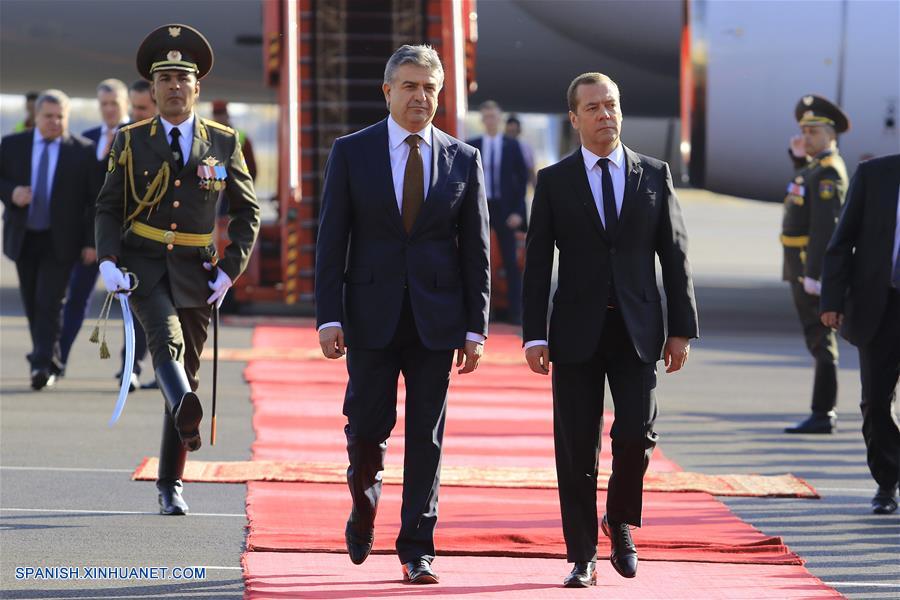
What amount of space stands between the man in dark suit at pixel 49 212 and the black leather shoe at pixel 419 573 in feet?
16.7

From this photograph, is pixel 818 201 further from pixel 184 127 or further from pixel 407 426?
pixel 407 426

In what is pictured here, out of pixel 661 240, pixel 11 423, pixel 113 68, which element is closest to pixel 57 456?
pixel 11 423

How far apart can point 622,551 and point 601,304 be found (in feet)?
2.53

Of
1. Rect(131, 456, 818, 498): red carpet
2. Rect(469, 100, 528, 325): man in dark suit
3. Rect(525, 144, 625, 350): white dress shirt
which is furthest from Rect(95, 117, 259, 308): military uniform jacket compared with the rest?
Rect(469, 100, 528, 325): man in dark suit

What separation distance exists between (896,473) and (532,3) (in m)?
9.80

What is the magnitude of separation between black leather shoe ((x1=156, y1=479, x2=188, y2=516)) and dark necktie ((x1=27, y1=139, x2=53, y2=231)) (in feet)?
13.0

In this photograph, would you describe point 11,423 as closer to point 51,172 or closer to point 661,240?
point 51,172

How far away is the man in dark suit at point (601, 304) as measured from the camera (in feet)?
16.2

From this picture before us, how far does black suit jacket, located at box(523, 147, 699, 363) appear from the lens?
194 inches

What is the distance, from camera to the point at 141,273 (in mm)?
5781

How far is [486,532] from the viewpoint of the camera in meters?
5.74

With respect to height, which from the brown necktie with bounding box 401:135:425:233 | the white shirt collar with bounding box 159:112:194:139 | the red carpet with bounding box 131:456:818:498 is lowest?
the red carpet with bounding box 131:456:818:498

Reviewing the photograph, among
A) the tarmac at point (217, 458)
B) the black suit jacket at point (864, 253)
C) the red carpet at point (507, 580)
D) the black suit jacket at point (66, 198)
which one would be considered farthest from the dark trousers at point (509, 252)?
the red carpet at point (507, 580)

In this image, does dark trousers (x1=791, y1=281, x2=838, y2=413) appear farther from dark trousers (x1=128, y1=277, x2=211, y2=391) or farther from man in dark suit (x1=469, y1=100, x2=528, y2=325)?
man in dark suit (x1=469, y1=100, x2=528, y2=325)
